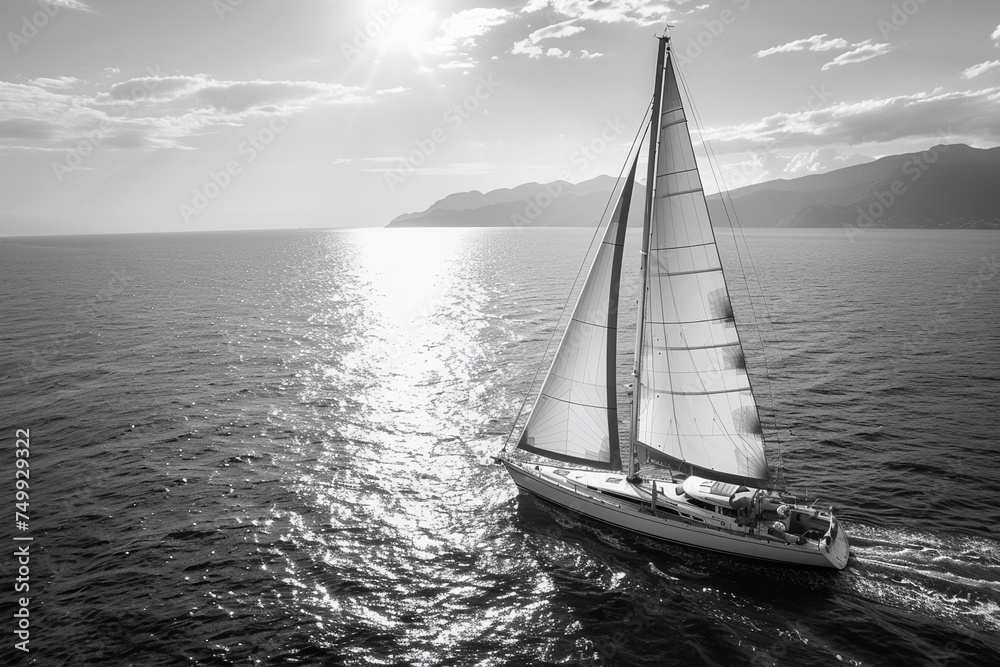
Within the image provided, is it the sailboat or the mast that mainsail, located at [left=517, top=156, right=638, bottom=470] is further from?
the mast

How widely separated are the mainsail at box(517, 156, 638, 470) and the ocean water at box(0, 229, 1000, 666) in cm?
394

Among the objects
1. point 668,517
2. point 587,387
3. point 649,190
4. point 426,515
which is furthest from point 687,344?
point 426,515

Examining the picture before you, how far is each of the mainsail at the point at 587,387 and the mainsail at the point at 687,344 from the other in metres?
1.68

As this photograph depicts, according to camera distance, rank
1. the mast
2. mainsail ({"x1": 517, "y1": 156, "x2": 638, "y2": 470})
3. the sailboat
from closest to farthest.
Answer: the mast < the sailboat < mainsail ({"x1": 517, "y1": 156, "x2": 638, "y2": 470})

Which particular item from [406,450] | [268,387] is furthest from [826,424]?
[268,387]

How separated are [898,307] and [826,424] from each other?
161ft

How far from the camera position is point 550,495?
95.9 ft

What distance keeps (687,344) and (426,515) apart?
1665cm

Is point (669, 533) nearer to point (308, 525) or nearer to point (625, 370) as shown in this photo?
point (308, 525)

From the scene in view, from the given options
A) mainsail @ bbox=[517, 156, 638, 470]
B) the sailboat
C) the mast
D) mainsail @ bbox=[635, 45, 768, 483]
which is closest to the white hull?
the sailboat

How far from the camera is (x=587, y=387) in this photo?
27.9m

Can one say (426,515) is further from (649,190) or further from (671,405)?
(649,190)

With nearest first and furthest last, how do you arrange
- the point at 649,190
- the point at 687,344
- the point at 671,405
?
the point at 649,190 < the point at 687,344 < the point at 671,405

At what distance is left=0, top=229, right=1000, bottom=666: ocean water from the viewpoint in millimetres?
20297
